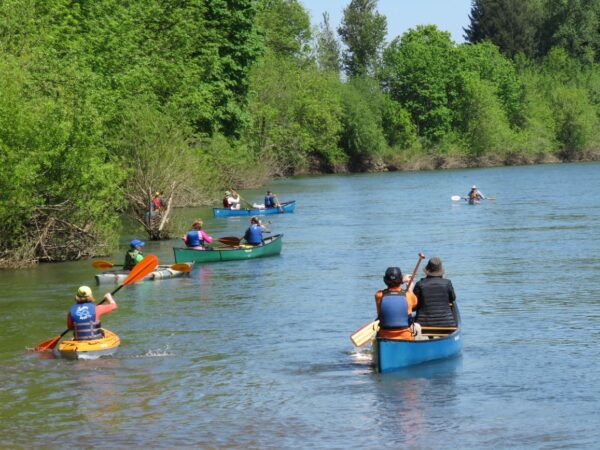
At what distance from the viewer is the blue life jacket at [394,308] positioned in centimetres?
1744

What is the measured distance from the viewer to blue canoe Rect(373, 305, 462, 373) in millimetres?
17562

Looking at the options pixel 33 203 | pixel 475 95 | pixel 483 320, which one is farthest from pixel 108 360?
pixel 475 95

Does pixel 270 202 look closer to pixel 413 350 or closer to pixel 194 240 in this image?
pixel 194 240

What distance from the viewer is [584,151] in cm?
11700

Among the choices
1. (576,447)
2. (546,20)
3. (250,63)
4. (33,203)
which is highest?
(546,20)

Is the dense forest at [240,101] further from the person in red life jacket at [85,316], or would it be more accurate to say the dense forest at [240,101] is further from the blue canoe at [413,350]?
the blue canoe at [413,350]

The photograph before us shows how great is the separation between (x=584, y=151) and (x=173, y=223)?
8316 cm

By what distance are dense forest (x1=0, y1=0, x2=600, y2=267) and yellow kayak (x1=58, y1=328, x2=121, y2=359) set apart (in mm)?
12122

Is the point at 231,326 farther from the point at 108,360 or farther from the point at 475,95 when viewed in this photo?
the point at 475,95

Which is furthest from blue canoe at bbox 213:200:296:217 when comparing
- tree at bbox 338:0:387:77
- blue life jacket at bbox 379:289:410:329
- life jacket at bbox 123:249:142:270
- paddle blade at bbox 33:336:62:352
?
tree at bbox 338:0:387:77

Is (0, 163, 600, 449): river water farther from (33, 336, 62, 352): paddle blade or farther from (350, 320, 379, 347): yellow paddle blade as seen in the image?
(350, 320, 379, 347): yellow paddle blade

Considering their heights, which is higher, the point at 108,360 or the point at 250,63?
the point at 250,63

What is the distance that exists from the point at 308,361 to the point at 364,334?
1261 millimetres

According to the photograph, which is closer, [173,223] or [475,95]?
[173,223]
